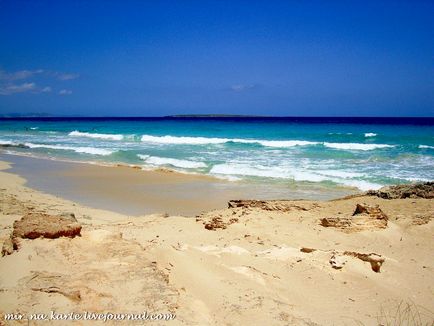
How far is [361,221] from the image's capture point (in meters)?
6.33

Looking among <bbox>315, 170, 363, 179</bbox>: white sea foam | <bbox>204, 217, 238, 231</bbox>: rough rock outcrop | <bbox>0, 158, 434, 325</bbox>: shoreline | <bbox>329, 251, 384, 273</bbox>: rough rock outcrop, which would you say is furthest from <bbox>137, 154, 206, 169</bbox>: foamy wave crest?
<bbox>329, 251, 384, 273</bbox>: rough rock outcrop

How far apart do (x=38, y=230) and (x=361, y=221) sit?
15.5 ft

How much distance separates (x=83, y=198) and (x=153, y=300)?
8298 millimetres

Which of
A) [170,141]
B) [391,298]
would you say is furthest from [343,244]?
[170,141]

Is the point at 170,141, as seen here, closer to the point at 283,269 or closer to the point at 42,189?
the point at 42,189

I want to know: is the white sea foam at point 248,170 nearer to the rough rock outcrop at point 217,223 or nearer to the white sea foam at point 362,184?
the white sea foam at point 362,184

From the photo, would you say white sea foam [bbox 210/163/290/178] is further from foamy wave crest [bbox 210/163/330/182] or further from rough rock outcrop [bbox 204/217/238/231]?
rough rock outcrop [bbox 204/217/238/231]

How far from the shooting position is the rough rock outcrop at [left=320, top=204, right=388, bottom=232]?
6.24 m

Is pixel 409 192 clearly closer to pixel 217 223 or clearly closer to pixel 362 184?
pixel 362 184

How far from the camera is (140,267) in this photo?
3.53 m

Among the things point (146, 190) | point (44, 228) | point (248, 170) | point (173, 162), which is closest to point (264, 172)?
point (248, 170)

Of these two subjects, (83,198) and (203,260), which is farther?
(83,198)

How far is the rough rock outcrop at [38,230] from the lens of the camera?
3.75m

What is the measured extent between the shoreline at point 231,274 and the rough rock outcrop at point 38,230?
0.19 ft
